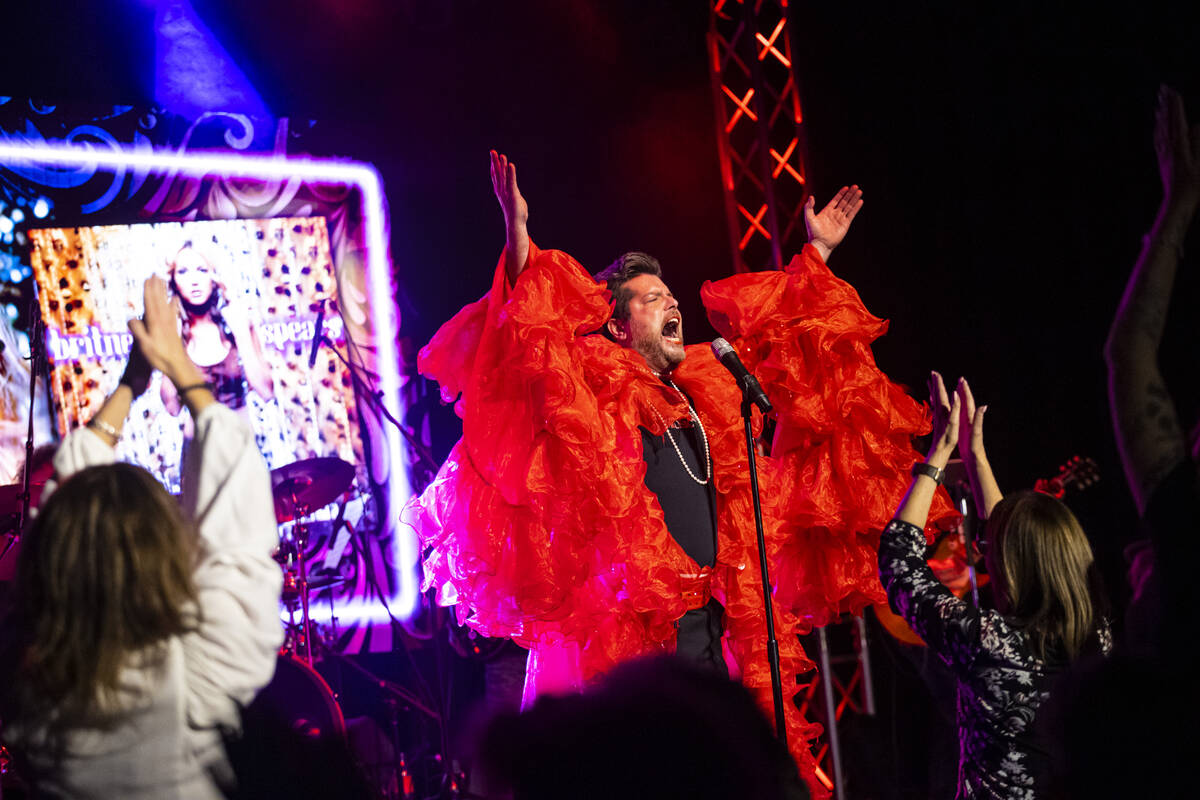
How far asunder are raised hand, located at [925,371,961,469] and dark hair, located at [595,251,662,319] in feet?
3.11

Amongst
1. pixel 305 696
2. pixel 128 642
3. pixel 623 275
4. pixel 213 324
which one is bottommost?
pixel 305 696

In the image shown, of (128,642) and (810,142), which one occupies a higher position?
(810,142)

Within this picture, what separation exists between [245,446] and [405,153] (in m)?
3.84

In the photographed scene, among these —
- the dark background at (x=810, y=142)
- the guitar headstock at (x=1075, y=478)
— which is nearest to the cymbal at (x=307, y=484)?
the dark background at (x=810, y=142)

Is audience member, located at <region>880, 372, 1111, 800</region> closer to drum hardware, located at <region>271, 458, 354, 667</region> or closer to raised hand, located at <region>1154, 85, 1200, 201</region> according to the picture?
raised hand, located at <region>1154, 85, 1200, 201</region>

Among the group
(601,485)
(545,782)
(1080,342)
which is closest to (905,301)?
(1080,342)

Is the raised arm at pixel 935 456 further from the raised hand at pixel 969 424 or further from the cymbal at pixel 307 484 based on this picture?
the cymbal at pixel 307 484

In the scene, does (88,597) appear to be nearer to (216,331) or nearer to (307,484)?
(307,484)

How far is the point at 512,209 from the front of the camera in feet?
7.93

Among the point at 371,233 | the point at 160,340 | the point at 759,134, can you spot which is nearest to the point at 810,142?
the point at 759,134

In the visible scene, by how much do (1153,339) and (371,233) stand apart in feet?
13.9

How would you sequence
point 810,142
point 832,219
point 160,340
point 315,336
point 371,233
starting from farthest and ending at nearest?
point 371,233 < point 810,142 < point 315,336 < point 832,219 < point 160,340

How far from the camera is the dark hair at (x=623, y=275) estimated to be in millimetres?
2951

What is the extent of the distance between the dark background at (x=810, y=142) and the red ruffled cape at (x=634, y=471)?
6.99 ft
